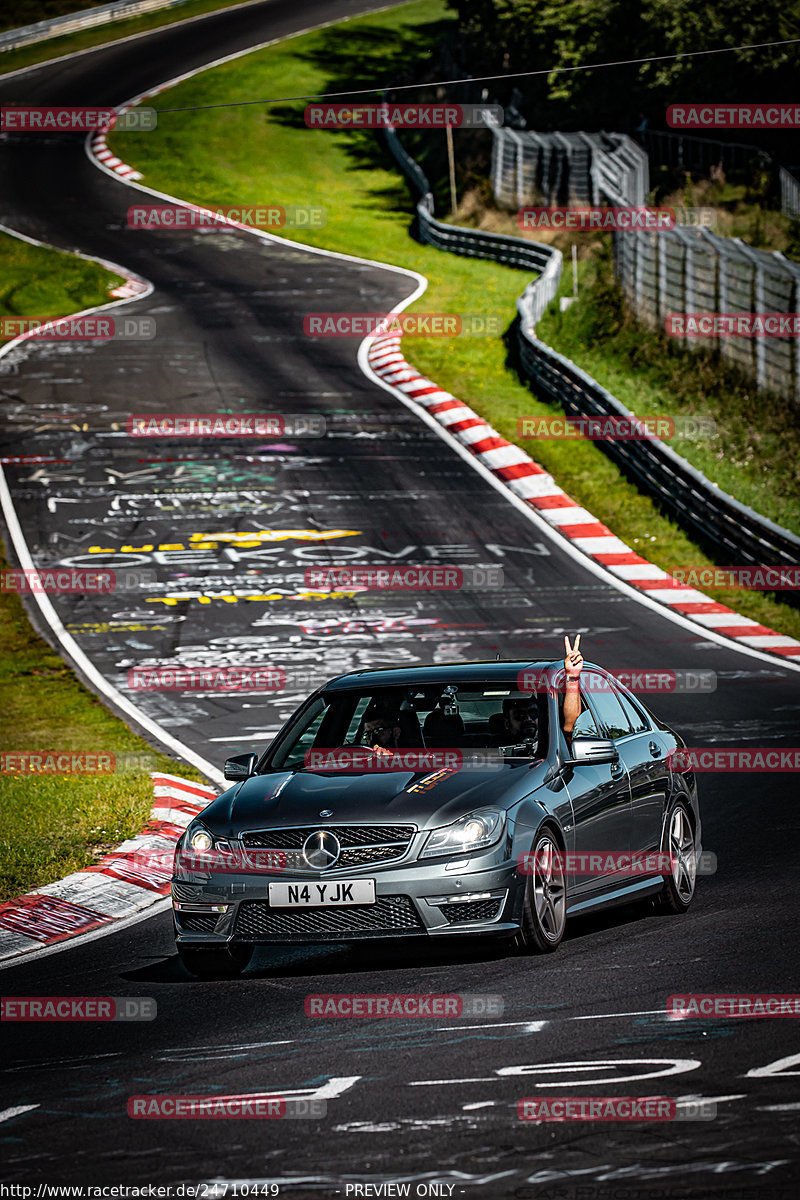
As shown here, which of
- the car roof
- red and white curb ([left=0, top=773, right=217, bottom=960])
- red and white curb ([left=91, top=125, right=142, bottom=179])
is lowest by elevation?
red and white curb ([left=0, top=773, right=217, bottom=960])

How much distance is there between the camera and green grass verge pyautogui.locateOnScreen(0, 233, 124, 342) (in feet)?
132

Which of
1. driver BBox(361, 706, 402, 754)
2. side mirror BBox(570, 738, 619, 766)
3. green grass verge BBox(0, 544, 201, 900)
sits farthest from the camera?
green grass verge BBox(0, 544, 201, 900)

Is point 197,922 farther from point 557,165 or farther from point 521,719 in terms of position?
point 557,165

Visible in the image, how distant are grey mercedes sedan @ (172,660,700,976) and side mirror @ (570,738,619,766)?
11 mm

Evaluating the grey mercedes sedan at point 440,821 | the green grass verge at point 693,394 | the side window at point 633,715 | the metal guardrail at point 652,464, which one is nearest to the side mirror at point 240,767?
the grey mercedes sedan at point 440,821

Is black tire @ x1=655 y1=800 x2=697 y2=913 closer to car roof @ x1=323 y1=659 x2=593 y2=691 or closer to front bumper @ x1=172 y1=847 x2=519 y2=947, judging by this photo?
car roof @ x1=323 y1=659 x2=593 y2=691

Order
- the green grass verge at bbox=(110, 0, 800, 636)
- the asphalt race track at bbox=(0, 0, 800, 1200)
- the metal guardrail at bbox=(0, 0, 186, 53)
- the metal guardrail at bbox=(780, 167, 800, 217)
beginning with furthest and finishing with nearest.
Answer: the metal guardrail at bbox=(0, 0, 186, 53) → the metal guardrail at bbox=(780, 167, 800, 217) → the green grass verge at bbox=(110, 0, 800, 636) → the asphalt race track at bbox=(0, 0, 800, 1200)

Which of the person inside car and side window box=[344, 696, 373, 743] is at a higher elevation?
the person inside car

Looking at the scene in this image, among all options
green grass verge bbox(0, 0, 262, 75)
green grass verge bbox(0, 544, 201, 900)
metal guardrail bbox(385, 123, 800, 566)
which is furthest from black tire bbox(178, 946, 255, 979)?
green grass verge bbox(0, 0, 262, 75)

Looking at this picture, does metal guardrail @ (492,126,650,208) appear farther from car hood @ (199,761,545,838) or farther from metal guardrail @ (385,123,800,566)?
car hood @ (199,761,545,838)

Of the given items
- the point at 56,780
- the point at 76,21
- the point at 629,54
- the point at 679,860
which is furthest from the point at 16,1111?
the point at 76,21

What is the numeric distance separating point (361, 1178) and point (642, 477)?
21.7m

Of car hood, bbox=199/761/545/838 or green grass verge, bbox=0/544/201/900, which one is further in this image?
green grass verge, bbox=0/544/201/900

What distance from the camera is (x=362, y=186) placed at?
182 ft
